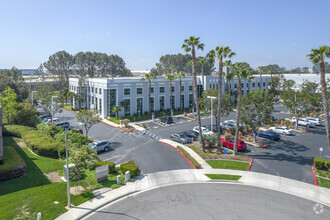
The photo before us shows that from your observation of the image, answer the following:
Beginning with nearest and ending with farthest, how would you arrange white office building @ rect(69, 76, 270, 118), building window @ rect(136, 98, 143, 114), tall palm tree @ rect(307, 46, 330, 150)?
tall palm tree @ rect(307, 46, 330, 150) → white office building @ rect(69, 76, 270, 118) → building window @ rect(136, 98, 143, 114)

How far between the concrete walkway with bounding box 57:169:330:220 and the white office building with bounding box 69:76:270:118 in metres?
32.5

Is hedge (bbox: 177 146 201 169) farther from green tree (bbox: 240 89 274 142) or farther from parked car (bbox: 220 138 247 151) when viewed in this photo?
green tree (bbox: 240 89 274 142)

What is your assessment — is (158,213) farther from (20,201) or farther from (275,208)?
(20,201)

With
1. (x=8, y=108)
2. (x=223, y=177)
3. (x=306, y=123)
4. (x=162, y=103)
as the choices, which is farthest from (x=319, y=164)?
(x=8, y=108)

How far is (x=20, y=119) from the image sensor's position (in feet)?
130

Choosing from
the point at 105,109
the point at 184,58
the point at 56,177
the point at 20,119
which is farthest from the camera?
the point at 184,58

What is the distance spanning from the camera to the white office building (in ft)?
175

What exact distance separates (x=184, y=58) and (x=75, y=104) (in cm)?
5535

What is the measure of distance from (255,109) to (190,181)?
62.0ft

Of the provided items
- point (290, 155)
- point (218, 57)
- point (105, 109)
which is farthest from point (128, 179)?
point (105, 109)

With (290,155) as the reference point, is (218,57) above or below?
above

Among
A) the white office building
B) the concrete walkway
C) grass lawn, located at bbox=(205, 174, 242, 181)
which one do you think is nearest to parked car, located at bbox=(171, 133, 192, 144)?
the concrete walkway

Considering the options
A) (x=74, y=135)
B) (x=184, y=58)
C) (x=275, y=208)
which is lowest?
(x=275, y=208)

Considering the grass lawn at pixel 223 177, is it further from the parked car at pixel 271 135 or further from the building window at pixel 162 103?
the building window at pixel 162 103
